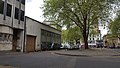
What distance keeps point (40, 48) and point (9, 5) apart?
57.1 ft

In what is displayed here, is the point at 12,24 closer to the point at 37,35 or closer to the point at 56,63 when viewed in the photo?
the point at 37,35

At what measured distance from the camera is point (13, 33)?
44.3m

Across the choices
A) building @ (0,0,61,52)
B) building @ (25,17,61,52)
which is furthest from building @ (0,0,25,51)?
building @ (25,17,61,52)

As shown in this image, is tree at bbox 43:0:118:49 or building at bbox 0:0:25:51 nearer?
building at bbox 0:0:25:51

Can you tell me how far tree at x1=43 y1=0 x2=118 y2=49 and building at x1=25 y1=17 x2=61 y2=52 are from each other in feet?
12.1

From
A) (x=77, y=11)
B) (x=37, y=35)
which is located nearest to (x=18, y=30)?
(x=37, y=35)

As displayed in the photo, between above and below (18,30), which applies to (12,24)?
above

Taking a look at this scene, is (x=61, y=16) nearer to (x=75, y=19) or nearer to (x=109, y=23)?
(x=75, y=19)

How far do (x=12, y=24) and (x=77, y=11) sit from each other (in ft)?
37.8

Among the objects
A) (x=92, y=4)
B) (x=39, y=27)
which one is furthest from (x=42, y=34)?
(x=92, y=4)

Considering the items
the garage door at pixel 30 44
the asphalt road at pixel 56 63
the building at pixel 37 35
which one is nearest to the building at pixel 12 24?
the building at pixel 37 35

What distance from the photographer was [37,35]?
52625 millimetres

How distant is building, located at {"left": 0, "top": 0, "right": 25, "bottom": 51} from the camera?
37.3 metres

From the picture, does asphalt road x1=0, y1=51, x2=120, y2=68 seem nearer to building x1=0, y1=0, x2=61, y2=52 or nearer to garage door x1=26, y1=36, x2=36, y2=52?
building x1=0, y1=0, x2=61, y2=52
